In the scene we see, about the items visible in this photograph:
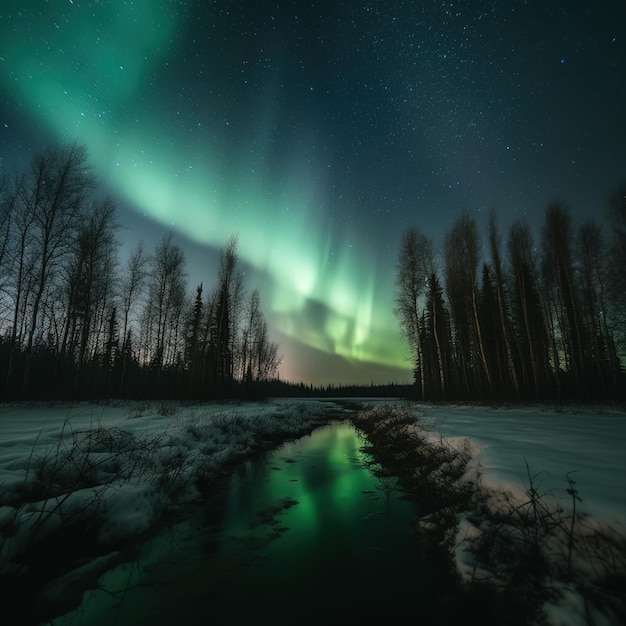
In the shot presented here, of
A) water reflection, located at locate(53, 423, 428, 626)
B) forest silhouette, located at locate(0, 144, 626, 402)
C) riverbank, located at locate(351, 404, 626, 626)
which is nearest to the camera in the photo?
riverbank, located at locate(351, 404, 626, 626)

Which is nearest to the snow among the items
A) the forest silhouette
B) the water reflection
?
the water reflection

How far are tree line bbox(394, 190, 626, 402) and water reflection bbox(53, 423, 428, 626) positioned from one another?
1719 centimetres

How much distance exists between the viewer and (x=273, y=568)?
3279 mm

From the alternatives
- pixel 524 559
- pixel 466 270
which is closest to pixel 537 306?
pixel 466 270

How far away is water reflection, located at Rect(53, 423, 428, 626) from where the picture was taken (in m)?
2.58

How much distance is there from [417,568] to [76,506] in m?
4.15

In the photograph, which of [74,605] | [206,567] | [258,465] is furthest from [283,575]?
[258,465]

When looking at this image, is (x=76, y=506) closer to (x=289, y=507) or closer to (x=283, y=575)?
(x=283, y=575)

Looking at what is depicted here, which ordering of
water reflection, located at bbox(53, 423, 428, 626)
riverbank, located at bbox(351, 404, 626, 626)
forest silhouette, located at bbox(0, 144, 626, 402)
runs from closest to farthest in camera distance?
1. riverbank, located at bbox(351, 404, 626, 626)
2. water reflection, located at bbox(53, 423, 428, 626)
3. forest silhouette, located at bbox(0, 144, 626, 402)

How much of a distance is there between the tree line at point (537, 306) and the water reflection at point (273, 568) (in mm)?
17186

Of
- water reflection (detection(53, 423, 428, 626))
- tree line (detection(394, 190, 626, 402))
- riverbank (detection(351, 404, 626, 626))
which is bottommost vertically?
water reflection (detection(53, 423, 428, 626))

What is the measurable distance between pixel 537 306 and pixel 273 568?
94.0 feet

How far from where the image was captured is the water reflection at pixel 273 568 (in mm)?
2576

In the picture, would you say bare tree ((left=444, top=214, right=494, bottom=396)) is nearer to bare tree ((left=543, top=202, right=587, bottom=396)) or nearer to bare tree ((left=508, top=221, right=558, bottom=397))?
bare tree ((left=508, top=221, right=558, bottom=397))
